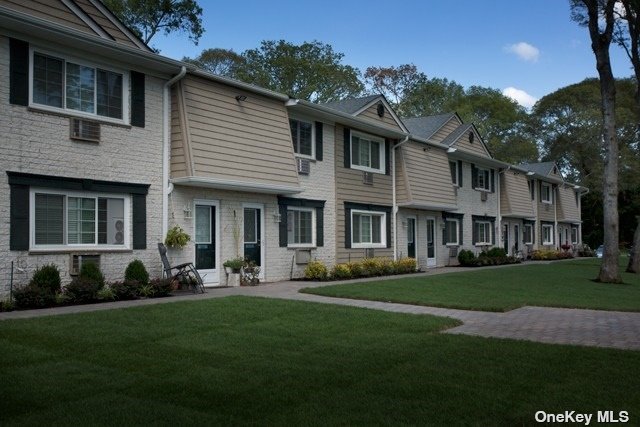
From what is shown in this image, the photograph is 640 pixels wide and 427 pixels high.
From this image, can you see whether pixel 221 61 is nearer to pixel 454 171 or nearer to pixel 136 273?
pixel 454 171

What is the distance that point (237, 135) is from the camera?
14.5m

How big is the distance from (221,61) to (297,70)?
4.96 m

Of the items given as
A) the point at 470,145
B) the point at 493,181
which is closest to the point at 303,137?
the point at 470,145

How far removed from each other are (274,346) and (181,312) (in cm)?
303

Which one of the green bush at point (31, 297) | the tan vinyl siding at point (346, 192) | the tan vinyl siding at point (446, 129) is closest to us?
the green bush at point (31, 297)

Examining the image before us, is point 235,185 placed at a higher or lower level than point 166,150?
lower

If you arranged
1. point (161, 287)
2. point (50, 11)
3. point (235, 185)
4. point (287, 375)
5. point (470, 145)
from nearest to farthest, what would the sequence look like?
point (287, 375)
point (50, 11)
point (161, 287)
point (235, 185)
point (470, 145)

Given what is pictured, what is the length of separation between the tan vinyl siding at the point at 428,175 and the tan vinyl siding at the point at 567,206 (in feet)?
58.2

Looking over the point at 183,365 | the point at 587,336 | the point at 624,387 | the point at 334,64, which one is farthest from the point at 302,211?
the point at 334,64

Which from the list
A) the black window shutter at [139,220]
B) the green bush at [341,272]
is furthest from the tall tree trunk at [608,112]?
the black window shutter at [139,220]

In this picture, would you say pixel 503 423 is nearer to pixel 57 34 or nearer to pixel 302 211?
pixel 57 34

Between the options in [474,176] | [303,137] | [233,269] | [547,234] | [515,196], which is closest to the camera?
[233,269]

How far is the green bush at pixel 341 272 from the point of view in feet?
56.9

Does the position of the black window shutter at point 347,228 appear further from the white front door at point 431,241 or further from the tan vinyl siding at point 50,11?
the tan vinyl siding at point 50,11
